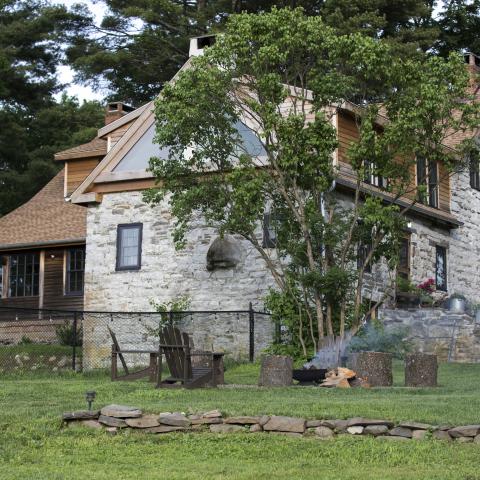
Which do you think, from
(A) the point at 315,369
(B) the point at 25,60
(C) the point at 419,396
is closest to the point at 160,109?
(A) the point at 315,369

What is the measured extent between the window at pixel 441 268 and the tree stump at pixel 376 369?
12.9 meters

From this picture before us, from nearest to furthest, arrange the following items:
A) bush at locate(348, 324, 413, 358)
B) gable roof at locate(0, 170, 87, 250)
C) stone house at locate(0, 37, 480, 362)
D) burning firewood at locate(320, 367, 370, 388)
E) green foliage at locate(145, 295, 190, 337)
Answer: burning firewood at locate(320, 367, 370, 388), bush at locate(348, 324, 413, 358), green foliage at locate(145, 295, 190, 337), stone house at locate(0, 37, 480, 362), gable roof at locate(0, 170, 87, 250)

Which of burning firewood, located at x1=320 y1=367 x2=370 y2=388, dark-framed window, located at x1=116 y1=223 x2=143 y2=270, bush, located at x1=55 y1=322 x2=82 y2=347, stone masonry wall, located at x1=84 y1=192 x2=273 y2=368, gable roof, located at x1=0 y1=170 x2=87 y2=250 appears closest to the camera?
burning firewood, located at x1=320 y1=367 x2=370 y2=388

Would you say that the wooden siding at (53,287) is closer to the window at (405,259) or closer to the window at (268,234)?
the window at (268,234)

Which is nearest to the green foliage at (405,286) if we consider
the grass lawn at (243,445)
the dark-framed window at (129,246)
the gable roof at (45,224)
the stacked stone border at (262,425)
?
the dark-framed window at (129,246)

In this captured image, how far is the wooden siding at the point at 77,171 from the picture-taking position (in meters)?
31.7

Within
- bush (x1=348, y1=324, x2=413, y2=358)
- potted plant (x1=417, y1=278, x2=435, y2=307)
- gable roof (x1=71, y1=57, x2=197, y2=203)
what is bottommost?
bush (x1=348, y1=324, x2=413, y2=358)

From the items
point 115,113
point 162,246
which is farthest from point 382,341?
point 115,113

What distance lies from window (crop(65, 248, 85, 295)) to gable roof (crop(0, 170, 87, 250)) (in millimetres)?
513

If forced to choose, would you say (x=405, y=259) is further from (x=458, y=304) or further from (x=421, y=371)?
(x=421, y=371)

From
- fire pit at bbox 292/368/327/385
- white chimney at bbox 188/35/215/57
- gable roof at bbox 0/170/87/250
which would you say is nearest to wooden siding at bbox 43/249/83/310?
gable roof at bbox 0/170/87/250

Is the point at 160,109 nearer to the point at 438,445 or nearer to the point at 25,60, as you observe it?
the point at 438,445

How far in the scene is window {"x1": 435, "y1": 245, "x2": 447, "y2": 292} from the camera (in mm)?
29881

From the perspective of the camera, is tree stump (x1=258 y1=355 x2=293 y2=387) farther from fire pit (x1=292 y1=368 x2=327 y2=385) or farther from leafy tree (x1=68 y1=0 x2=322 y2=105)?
leafy tree (x1=68 y1=0 x2=322 y2=105)
